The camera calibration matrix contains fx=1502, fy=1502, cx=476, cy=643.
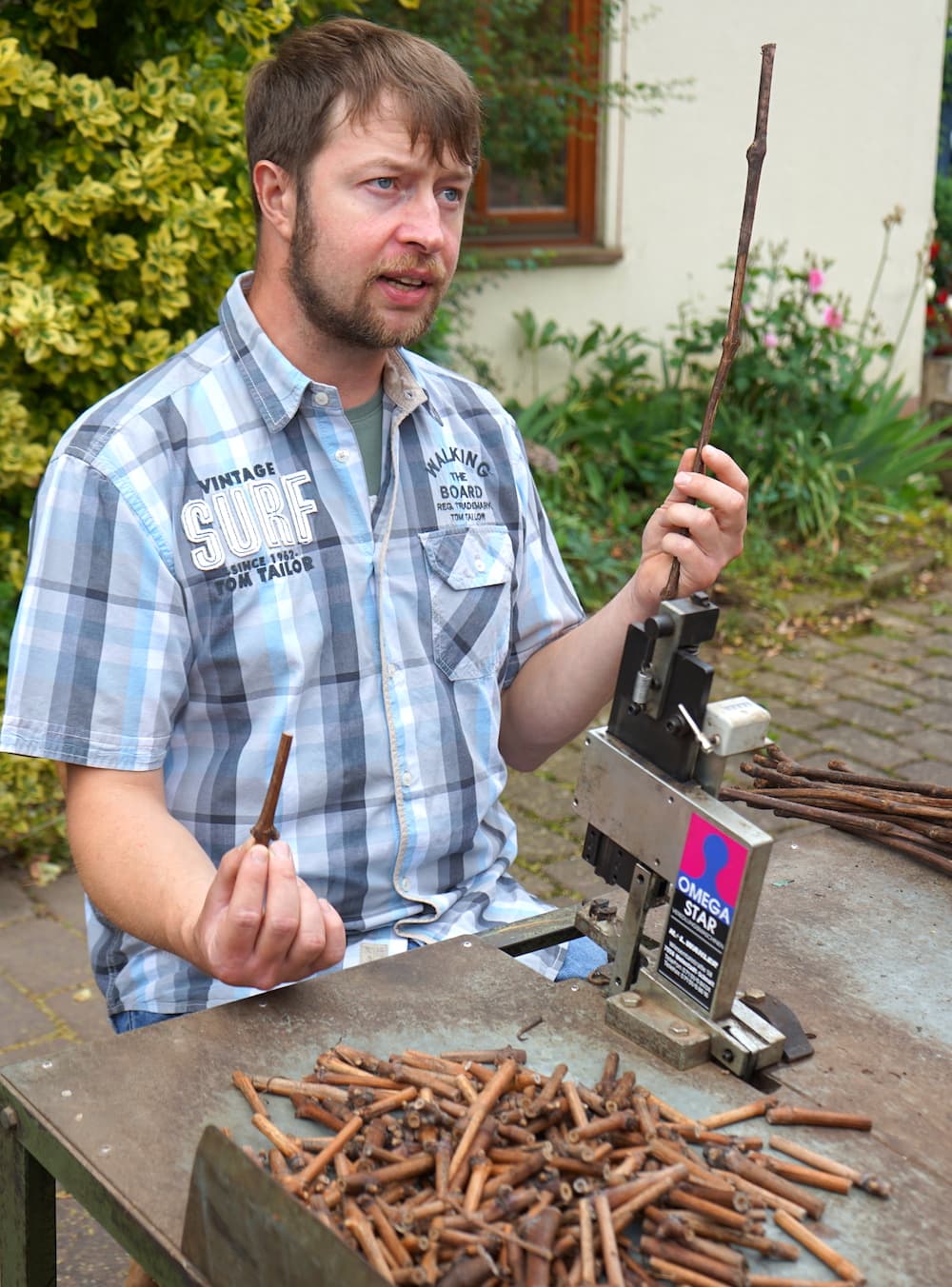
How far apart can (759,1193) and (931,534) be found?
6.31 m

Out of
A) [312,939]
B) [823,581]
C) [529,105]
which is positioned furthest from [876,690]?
[312,939]

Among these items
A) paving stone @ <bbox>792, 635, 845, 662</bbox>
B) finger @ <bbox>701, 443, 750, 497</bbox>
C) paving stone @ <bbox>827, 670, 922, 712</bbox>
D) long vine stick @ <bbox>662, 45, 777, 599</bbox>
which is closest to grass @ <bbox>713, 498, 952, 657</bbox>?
paving stone @ <bbox>792, 635, 845, 662</bbox>

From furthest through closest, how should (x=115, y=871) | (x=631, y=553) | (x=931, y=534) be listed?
(x=931, y=534), (x=631, y=553), (x=115, y=871)

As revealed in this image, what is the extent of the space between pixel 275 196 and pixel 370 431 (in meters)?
0.37

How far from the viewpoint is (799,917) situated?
6.49ft

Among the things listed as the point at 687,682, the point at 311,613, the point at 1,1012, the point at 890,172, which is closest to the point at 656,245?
the point at 890,172

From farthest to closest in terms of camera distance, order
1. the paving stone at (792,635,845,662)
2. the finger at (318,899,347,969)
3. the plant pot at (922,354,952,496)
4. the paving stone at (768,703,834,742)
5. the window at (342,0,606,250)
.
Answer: the plant pot at (922,354,952,496)
the paving stone at (792,635,845,662)
the window at (342,0,606,250)
the paving stone at (768,703,834,742)
the finger at (318,899,347,969)

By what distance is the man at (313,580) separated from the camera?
6.42ft

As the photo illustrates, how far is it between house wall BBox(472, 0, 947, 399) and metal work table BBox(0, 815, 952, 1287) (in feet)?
17.4

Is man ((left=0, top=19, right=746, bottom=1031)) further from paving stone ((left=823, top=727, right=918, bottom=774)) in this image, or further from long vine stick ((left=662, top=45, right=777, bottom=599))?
paving stone ((left=823, top=727, right=918, bottom=774))

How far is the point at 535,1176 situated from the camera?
1.37 m

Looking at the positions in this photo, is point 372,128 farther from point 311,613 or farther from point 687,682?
point 687,682

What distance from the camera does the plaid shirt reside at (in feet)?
6.47

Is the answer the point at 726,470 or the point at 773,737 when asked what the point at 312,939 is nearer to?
the point at 726,470
